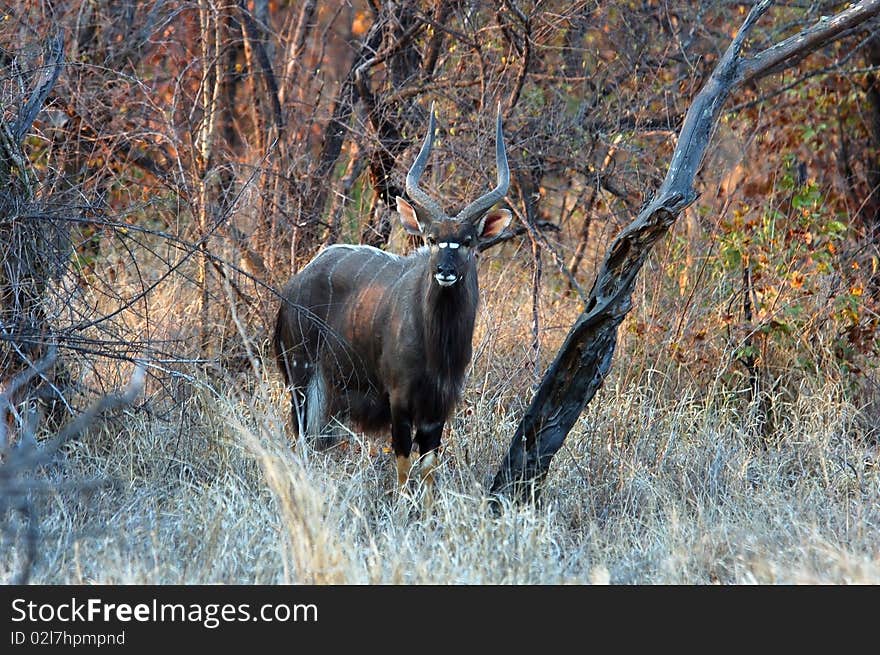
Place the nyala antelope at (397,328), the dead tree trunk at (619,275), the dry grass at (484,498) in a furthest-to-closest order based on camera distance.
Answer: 1. the nyala antelope at (397,328)
2. the dead tree trunk at (619,275)
3. the dry grass at (484,498)

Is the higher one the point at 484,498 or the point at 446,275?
the point at 446,275

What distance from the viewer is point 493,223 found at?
19.8ft

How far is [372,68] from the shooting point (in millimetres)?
8086

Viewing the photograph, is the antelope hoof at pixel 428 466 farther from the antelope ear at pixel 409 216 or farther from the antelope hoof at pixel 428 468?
the antelope ear at pixel 409 216

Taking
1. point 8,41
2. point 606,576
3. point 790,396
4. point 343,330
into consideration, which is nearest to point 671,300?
point 790,396

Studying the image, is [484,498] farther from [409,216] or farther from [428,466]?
[409,216]

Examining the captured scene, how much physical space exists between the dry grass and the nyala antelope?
0.24 meters

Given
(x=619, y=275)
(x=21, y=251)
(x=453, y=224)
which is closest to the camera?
(x=619, y=275)

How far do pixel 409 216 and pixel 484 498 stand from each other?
6.27ft

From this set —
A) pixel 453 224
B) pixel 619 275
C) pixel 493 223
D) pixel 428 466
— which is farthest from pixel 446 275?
pixel 428 466

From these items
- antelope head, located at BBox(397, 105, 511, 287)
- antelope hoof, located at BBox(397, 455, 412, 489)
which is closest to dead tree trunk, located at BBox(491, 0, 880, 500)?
antelope hoof, located at BBox(397, 455, 412, 489)

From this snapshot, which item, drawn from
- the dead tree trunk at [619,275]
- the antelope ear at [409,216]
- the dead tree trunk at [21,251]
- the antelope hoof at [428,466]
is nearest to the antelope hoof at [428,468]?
the antelope hoof at [428,466]

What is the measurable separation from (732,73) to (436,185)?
2.74 m

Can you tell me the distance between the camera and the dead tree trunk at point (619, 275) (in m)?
5.24
